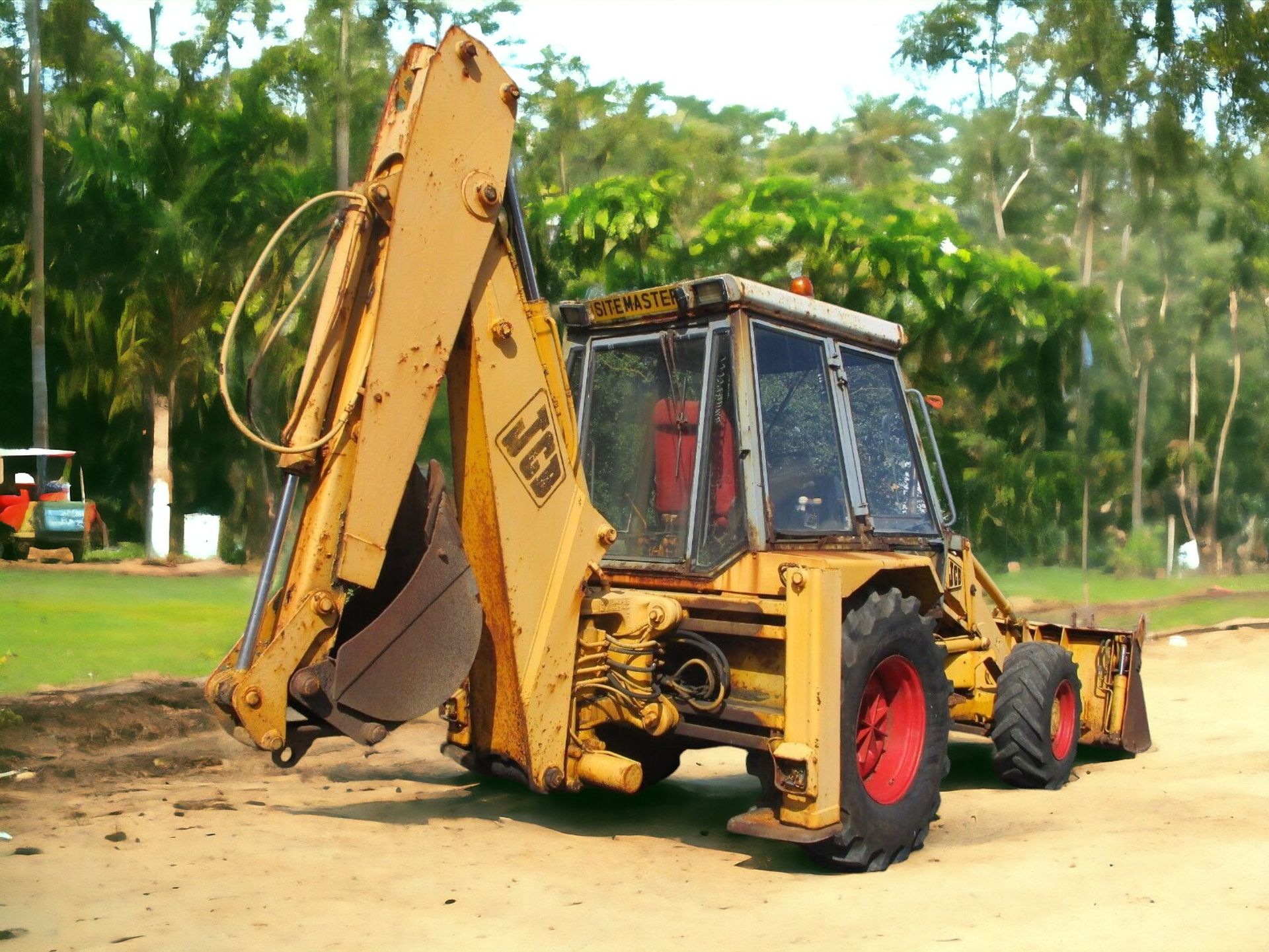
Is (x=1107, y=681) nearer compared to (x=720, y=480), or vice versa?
(x=720, y=480)

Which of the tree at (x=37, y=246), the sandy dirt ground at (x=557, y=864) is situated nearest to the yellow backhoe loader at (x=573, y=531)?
the sandy dirt ground at (x=557, y=864)

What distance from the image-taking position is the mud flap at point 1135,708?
834 centimetres

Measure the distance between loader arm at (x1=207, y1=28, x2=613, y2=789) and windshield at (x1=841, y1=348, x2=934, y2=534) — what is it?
1.58m

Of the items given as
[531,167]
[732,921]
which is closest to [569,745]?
[732,921]

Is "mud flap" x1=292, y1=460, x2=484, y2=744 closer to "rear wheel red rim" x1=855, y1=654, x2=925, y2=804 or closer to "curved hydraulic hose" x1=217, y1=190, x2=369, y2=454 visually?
"curved hydraulic hose" x1=217, y1=190, x2=369, y2=454

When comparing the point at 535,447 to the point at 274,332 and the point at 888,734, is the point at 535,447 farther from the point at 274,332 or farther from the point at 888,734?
the point at 888,734

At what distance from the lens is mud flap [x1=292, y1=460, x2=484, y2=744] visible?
16.1ft

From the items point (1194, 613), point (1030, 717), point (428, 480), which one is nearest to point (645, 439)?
point (428, 480)

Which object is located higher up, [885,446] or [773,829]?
[885,446]

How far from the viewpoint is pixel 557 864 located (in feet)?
17.5

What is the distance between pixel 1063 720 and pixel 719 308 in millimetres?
3745

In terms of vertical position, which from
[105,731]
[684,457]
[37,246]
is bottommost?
[105,731]

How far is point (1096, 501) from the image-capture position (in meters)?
35.4

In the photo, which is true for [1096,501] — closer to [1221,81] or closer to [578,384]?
[1221,81]
